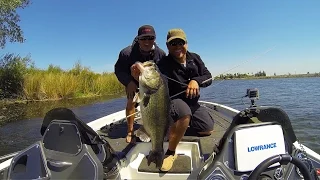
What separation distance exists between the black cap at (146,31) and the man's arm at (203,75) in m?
0.91

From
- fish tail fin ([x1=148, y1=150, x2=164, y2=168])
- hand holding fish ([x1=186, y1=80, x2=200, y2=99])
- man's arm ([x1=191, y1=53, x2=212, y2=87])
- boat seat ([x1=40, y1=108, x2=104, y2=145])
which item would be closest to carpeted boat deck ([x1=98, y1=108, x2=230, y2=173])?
fish tail fin ([x1=148, y1=150, x2=164, y2=168])

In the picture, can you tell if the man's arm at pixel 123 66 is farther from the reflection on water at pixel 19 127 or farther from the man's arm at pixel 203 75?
the reflection on water at pixel 19 127

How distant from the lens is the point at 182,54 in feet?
15.2

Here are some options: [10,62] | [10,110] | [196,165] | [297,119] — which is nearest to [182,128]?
[196,165]

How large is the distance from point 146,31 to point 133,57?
2.24ft

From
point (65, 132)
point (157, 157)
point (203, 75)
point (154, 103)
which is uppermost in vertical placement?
point (203, 75)

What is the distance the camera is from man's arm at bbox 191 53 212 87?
180 inches

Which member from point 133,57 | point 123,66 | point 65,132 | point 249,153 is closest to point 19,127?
point 123,66

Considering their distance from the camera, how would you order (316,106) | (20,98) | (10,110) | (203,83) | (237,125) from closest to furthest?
(237,125) → (203,83) → (316,106) → (10,110) → (20,98)

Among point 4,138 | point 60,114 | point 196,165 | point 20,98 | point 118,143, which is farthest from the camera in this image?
point 20,98

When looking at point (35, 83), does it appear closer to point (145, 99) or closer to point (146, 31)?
point (146, 31)

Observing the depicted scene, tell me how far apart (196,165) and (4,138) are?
7496 millimetres

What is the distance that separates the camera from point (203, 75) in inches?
192

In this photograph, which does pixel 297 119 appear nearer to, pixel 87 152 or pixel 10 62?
pixel 87 152
